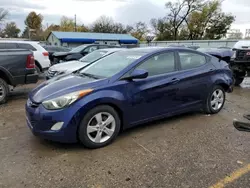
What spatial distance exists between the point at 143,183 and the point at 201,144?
1.48 m

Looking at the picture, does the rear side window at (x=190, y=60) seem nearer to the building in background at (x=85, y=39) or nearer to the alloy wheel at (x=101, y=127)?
the alloy wheel at (x=101, y=127)

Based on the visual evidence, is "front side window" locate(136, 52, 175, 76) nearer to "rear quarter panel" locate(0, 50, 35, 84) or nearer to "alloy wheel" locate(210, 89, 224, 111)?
"alloy wheel" locate(210, 89, 224, 111)

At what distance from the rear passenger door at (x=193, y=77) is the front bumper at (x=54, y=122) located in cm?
215

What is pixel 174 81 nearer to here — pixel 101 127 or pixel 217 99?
pixel 217 99

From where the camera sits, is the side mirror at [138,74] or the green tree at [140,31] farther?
the green tree at [140,31]

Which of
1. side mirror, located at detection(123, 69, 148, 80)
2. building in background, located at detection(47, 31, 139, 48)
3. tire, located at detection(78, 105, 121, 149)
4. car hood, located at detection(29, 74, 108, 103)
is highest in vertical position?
building in background, located at detection(47, 31, 139, 48)

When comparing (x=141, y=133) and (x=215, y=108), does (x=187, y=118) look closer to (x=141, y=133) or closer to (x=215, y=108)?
(x=215, y=108)

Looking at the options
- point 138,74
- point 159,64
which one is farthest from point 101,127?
point 159,64

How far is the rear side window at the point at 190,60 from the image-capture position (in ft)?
15.8

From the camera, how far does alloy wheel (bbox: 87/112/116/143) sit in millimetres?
3627

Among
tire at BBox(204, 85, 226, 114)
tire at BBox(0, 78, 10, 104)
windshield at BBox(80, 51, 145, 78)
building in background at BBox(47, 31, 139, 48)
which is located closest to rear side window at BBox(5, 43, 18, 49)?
tire at BBox(0, 78, 10, 104)

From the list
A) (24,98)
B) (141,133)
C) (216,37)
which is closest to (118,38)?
(216,37)

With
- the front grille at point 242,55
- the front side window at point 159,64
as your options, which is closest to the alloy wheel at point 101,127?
the front side window at point 159,64

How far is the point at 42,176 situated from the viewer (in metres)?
2.98
